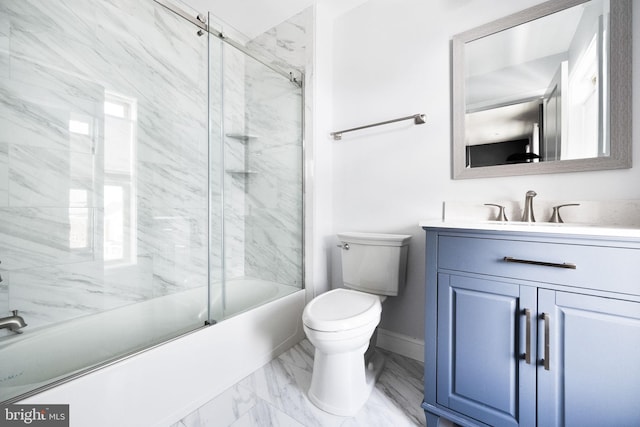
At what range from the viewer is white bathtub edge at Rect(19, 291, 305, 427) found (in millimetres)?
998

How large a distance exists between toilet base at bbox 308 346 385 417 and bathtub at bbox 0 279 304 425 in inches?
18.6

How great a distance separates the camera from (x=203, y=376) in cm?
135

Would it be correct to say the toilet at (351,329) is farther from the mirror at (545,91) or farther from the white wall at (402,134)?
the mirror at (545,91)

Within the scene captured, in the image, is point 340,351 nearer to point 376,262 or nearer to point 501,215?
point 376,262

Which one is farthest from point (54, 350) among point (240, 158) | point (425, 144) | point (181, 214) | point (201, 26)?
point (425, 144)

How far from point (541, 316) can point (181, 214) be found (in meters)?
2.00

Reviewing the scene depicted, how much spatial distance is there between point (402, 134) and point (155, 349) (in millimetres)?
1772

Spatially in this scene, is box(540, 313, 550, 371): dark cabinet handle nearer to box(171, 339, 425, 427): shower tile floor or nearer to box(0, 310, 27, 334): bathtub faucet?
box(171, 339, 425, 427): shower tile floor

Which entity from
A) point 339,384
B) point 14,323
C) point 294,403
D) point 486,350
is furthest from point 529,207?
point 14,323

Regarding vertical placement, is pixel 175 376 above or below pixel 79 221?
below

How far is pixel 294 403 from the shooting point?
1.32 metres

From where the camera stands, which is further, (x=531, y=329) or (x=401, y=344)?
(x=401, y=344)

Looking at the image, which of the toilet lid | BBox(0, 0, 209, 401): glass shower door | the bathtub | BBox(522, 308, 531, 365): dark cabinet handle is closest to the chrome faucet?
BBox(522, 308, 531, 365): dark cabinet handle

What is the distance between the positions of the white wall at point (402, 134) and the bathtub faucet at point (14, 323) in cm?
174
